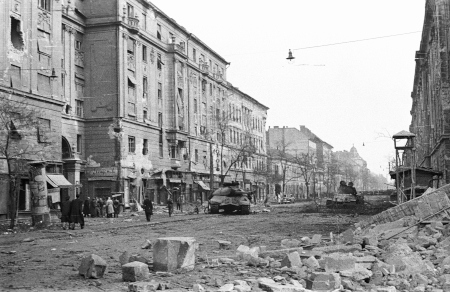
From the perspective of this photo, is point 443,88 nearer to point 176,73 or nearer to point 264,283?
point 176,73

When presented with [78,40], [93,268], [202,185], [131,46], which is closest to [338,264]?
[93,268]

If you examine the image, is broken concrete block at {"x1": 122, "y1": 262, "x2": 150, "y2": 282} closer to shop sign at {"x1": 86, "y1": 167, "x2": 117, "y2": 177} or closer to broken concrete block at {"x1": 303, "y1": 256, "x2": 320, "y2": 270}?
broken concrete block at {"x1": 303, "y1": 256, "x2": 320, "y2": 270}

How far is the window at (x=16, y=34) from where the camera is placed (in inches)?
1247

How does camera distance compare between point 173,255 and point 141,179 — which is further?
point 141,179

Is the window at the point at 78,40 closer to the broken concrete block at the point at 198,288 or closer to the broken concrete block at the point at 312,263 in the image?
the broken concrete block at the point at 312,263

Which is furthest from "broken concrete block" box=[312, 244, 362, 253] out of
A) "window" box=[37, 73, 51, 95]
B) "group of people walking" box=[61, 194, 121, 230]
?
"window" box=[37, 73, 51, 95]

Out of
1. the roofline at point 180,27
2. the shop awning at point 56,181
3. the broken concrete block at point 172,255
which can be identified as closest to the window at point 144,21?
the roofline at point 180,27

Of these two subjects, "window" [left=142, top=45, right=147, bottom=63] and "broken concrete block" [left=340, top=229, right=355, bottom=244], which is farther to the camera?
"window" [left=142, top=45, right=147, bottom=63]

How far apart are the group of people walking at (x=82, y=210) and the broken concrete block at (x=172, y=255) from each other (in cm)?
1465

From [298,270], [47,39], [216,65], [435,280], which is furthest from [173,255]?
[216,65]

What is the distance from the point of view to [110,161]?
144ft

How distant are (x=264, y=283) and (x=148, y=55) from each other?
4284 cm

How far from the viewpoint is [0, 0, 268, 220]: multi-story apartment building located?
33094mm

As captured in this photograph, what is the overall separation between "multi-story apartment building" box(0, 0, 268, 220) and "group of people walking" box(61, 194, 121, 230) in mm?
2054
